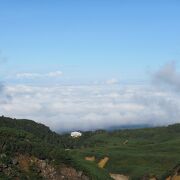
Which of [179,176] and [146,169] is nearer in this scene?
[179,176]

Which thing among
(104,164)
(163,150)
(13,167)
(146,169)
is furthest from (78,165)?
(163,150)

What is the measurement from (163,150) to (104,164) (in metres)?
34.8

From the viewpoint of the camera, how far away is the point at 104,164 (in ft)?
540

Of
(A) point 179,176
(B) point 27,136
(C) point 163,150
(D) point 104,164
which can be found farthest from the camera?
(C) point 163,150

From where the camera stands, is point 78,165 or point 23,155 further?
point 78,165

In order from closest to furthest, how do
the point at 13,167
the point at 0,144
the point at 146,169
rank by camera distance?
the point at 13,167 → the point at 0,144 → the point at 146,169

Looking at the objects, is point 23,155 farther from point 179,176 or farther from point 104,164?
point 104,164

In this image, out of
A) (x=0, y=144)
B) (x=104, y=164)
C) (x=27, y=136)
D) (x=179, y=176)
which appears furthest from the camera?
(x=104, y=164)

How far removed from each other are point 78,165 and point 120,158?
2539 inches

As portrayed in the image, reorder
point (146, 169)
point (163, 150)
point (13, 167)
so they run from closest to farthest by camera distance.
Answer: point (13, 167) → point (146, 169) → point (163, 150)

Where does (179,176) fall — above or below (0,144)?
below

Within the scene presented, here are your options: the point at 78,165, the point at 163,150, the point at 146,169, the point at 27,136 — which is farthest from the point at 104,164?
the point at 78,165

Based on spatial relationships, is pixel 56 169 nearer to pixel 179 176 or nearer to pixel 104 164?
pixel 179 176

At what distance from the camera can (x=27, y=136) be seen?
4717 inches
